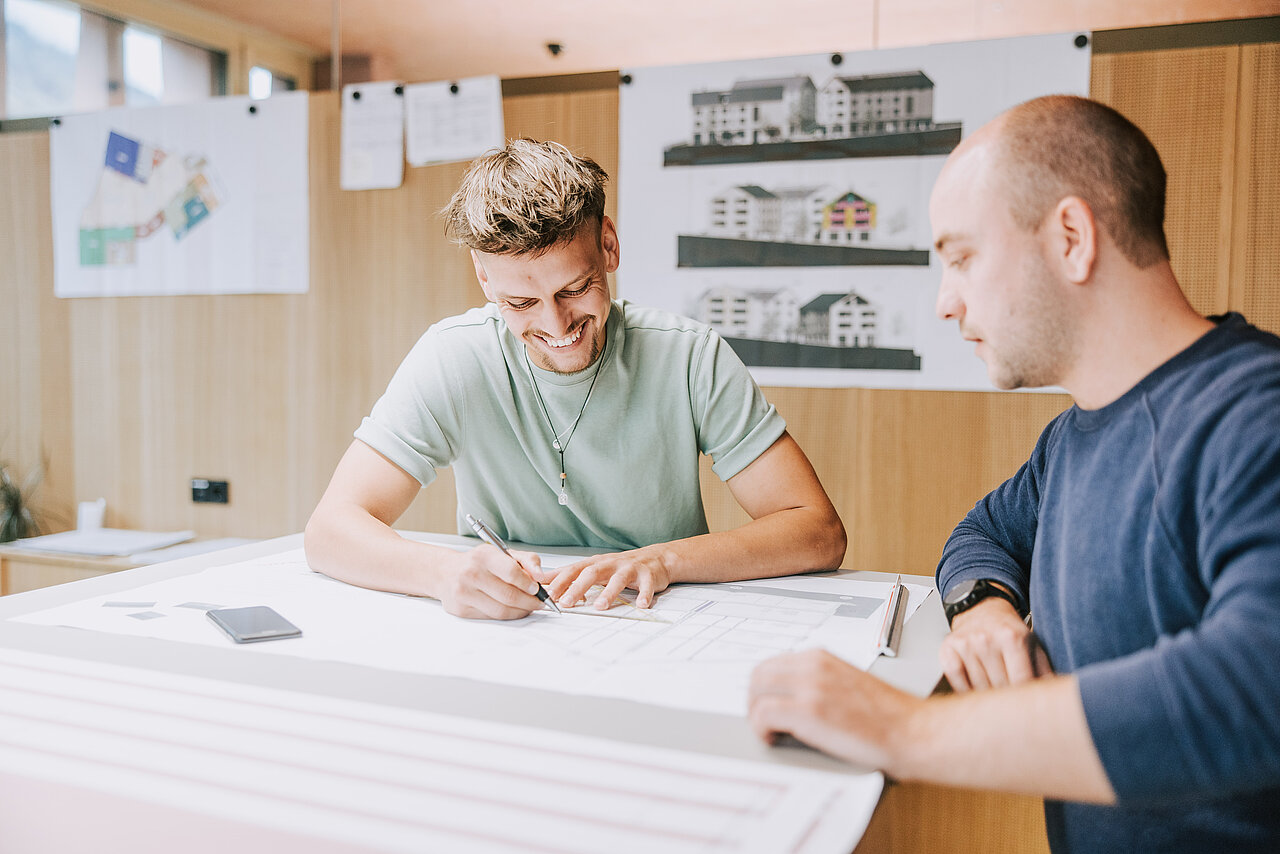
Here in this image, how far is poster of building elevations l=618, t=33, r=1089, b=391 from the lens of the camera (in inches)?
84.0

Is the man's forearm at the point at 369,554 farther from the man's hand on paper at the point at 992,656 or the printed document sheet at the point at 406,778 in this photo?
the man's hand on paper at the point at 992,656

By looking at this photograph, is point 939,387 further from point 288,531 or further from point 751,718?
point 288,531

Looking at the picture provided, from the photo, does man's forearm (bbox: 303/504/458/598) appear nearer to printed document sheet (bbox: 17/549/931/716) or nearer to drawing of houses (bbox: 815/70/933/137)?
printed document sheet (bbox: 17/549/931/716)

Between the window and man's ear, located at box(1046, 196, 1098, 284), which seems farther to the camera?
the window

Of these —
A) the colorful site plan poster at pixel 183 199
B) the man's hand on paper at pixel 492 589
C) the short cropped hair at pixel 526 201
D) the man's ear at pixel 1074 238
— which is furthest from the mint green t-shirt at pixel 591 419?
the colorful site plan poster at pixel 183 199

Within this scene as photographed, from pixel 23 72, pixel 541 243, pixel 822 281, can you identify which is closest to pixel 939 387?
pixel 822 281

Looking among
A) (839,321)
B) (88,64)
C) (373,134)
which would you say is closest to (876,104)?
(839,321)

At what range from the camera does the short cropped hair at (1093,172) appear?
28.9 inches

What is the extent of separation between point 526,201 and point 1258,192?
1.64m

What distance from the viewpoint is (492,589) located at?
0.98m

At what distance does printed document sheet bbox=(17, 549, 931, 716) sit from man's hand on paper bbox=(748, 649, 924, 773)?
69 mm

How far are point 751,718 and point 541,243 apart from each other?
76 centimetres

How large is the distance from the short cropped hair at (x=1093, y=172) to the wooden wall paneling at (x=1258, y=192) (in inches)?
58.9

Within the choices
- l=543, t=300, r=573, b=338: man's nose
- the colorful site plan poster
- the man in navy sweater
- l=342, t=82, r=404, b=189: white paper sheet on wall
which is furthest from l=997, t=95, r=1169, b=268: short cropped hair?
the colorful site plan poster
